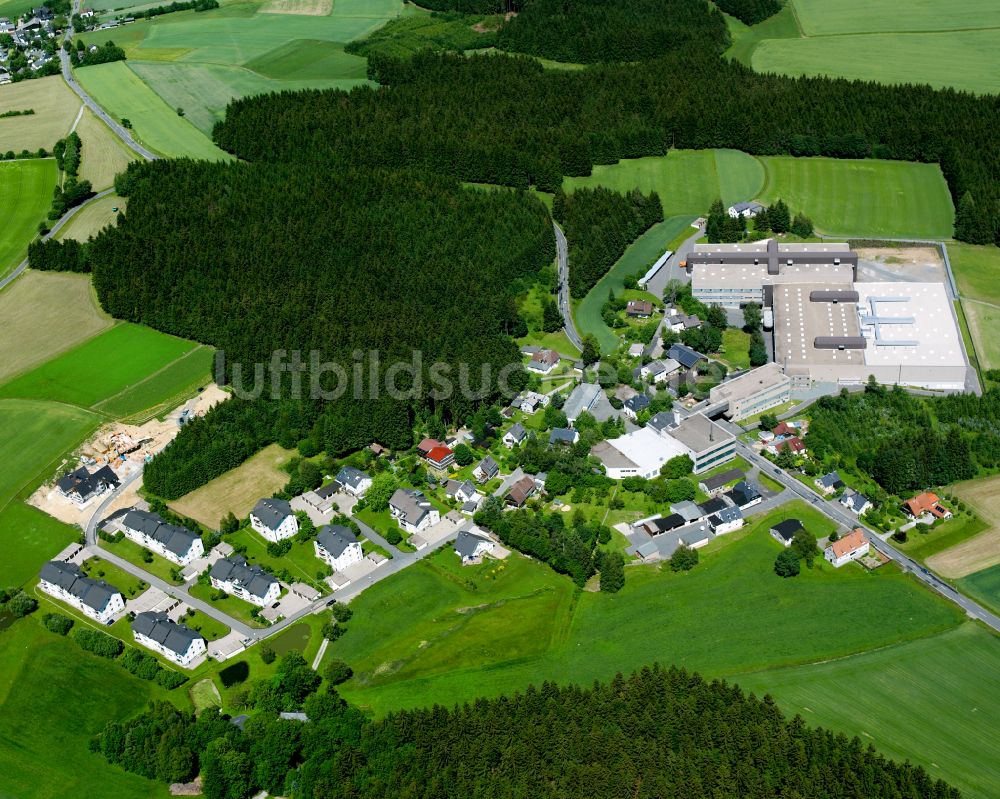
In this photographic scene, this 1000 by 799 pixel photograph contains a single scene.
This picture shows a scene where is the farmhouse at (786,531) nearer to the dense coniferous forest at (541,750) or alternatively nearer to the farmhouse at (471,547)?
the dense coniferous forest at (541,750)

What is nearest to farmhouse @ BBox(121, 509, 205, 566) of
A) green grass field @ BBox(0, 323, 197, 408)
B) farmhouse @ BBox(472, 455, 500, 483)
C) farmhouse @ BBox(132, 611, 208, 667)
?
farmhouse @ BBox(132, 611, 208, 667)

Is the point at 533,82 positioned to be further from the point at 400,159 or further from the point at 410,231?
the point at 410,231

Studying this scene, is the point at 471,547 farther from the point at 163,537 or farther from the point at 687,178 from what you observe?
the point at 687,178

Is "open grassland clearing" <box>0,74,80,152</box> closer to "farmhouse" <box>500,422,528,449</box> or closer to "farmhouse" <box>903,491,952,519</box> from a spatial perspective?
"farmhouse" <box>500,422,528,449</box>

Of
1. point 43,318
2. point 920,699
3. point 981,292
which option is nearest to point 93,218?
point 43,318

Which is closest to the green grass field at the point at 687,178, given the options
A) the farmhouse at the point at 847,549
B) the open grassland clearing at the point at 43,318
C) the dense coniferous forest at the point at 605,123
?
the dense coniferous forest at the point at 605,123
